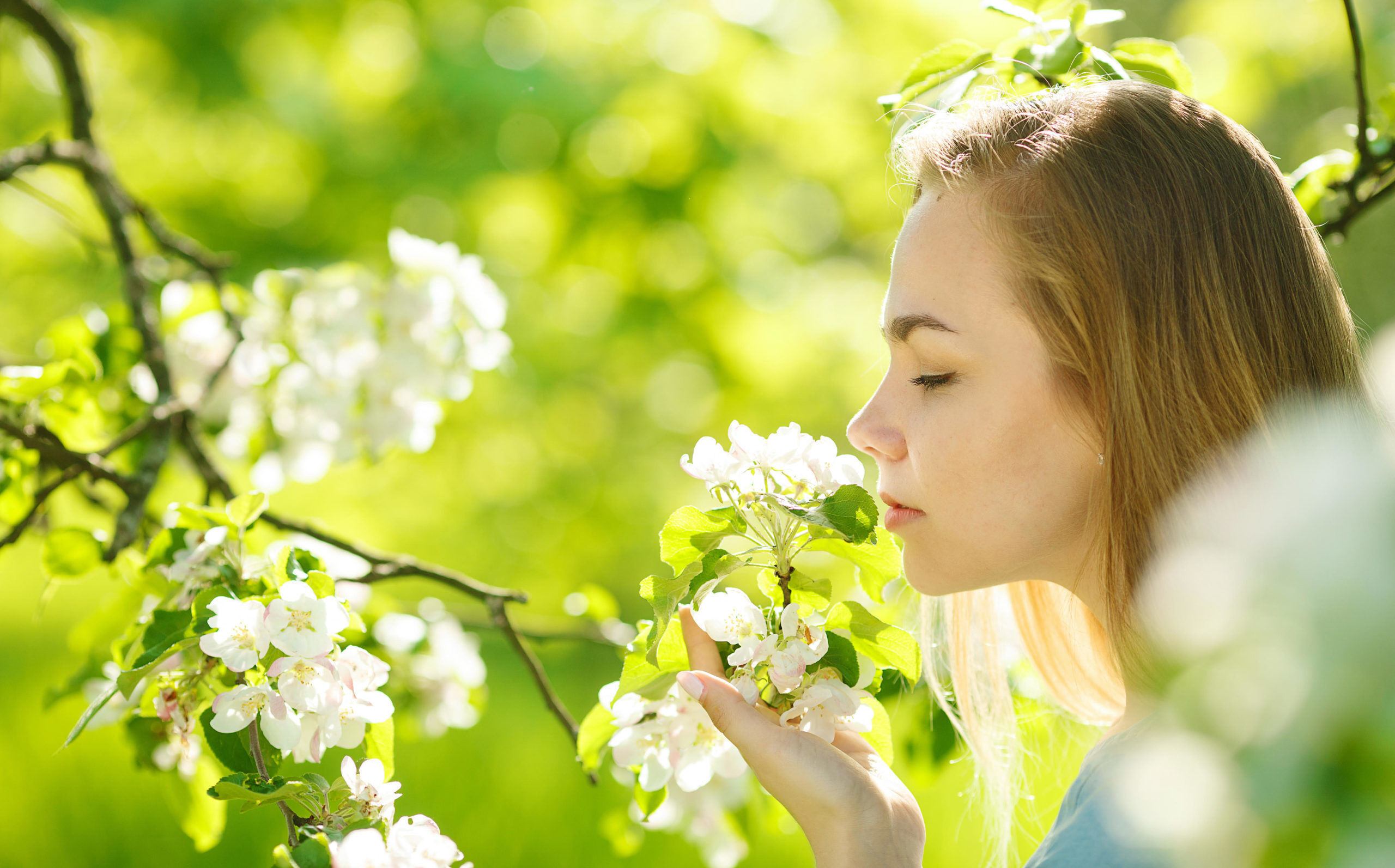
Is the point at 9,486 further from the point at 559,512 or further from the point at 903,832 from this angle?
the point at 559,512

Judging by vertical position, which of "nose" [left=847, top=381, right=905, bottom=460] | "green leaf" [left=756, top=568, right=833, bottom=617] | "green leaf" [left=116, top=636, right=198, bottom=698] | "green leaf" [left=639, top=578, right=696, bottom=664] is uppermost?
"nose" [left=847, top=381, right=905, bottom=460]

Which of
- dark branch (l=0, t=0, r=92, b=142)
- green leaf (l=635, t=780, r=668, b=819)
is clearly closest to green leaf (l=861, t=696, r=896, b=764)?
green leaf (l=635, t=780, r=668, b=819)

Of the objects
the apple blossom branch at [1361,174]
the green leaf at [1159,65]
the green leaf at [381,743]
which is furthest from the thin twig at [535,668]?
the apple blossom branch at [1361,174]

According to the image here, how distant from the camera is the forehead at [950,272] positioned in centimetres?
89

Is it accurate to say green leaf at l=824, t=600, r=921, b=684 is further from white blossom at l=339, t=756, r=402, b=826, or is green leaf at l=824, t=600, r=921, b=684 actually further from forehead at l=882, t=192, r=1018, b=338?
white blossom at l=339, t=756, r=402, b=826

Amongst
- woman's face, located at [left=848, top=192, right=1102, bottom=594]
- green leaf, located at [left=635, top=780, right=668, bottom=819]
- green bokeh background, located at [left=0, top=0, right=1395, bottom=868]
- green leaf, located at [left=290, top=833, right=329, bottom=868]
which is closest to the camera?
green leaf, located at [left=290, top=833, right=329, bottom=868]

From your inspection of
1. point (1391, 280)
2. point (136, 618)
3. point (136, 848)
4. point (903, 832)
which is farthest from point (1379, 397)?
point (1391, 280)

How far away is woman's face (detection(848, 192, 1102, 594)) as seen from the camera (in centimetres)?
Result: 87

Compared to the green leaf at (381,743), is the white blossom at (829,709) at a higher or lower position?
higher

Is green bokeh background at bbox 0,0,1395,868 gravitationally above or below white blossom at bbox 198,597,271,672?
below

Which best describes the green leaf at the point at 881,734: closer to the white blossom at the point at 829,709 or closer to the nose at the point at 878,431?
the white blossom at the point at 829,709

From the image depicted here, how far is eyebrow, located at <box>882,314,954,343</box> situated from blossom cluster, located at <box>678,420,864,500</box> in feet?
0.51

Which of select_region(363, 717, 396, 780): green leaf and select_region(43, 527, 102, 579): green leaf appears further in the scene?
select_region(43, 527, 102, 579): green leaf

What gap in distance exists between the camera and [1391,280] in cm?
757
